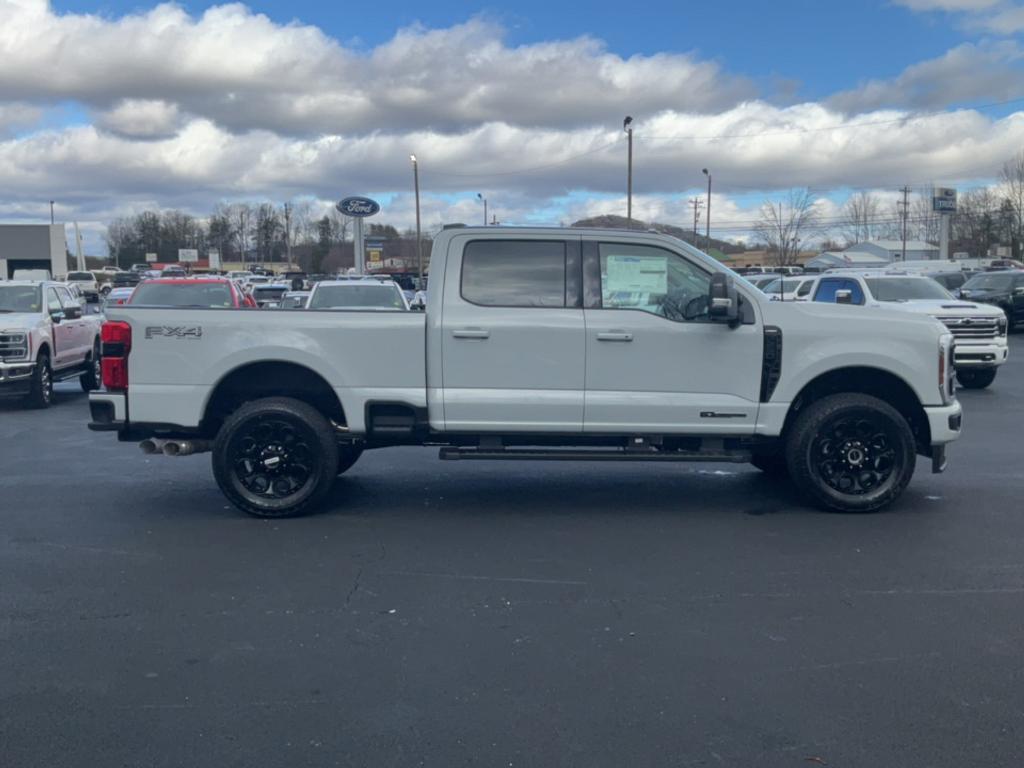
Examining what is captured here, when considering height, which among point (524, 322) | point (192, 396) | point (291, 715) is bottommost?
point (291, 715)

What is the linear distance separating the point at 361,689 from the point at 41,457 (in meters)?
7.09

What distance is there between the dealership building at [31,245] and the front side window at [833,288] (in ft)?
241

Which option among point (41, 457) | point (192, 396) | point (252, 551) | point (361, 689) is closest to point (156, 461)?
point (41, 457)

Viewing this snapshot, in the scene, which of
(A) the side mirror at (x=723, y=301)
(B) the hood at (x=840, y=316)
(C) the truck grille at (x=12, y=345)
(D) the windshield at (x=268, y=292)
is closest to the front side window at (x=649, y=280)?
(A) the side mirror at (x=723, y=301)

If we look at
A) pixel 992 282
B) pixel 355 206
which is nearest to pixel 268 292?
pixel 355 206

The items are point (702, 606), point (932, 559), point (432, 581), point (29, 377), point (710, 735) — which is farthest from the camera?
point (29, 377)

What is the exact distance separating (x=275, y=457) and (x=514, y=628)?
2.91 m

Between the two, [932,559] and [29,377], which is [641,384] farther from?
[29,377]

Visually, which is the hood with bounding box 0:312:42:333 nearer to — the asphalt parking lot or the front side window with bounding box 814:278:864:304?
the asphalt parking lot

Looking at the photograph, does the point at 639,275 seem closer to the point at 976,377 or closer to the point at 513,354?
the point at 513,354

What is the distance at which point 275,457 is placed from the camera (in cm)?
733

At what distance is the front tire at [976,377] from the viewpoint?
52.1ft

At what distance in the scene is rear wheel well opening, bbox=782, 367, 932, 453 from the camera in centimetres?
747

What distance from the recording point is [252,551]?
6551mm
